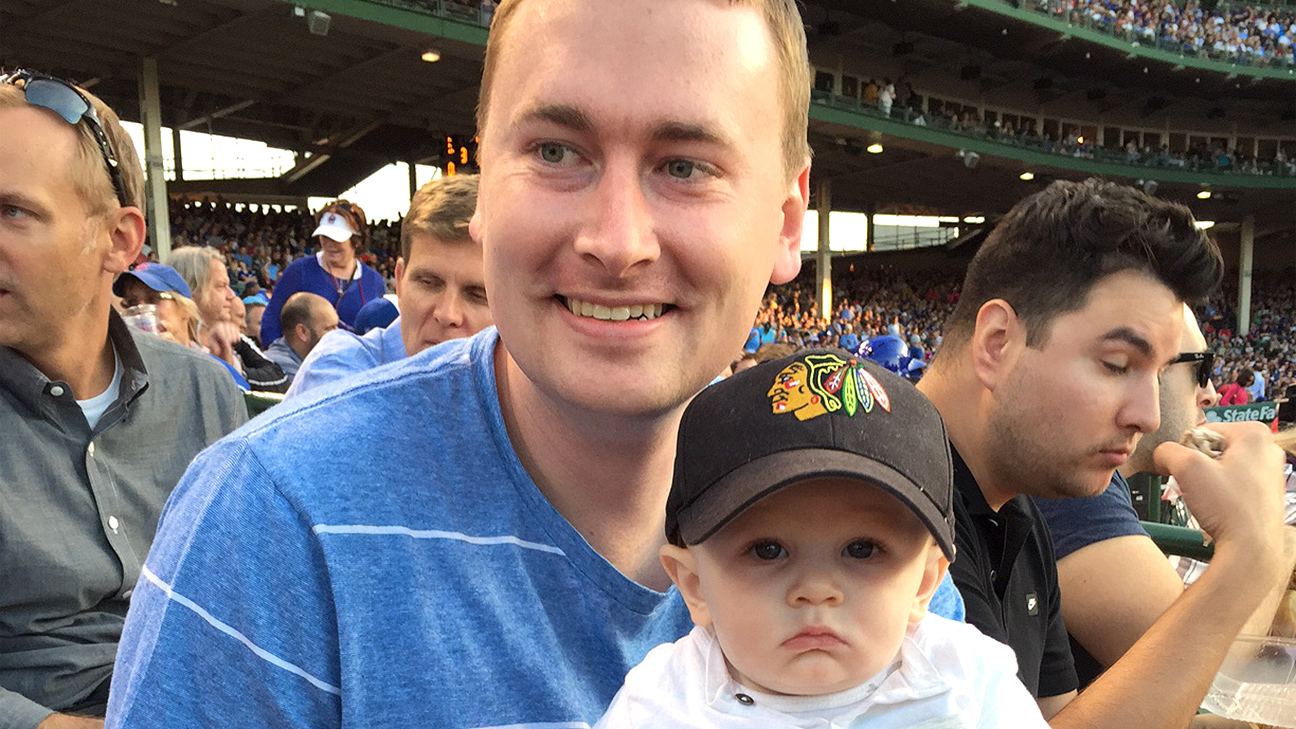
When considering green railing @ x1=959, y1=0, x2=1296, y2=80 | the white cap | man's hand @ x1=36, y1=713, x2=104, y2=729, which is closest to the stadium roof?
green railing @ x1=959, y1=0, x2=1296, y2=80

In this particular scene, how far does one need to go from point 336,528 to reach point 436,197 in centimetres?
262

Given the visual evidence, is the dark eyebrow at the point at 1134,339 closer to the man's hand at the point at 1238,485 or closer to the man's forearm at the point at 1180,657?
the man's hand at the point at 1238,485

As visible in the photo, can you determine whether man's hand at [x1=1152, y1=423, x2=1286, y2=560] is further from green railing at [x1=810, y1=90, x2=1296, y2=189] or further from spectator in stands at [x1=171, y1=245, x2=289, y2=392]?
green railing at [x1=810, y1=90, x2=1296, y2=189]

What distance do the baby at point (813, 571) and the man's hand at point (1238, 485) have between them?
1.13 m

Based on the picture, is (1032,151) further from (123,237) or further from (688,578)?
(688,578)

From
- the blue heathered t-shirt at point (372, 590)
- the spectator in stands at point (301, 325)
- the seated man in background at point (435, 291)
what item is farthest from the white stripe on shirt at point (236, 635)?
the spectator in stands at point (301, 325)

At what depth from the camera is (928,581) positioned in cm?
139

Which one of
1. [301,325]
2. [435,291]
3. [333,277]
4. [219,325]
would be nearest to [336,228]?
[333,277]

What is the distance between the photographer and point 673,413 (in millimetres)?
1466

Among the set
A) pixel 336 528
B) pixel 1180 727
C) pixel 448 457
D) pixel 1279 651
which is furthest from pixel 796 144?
pixel 1279 651

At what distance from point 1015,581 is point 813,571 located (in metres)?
1.16

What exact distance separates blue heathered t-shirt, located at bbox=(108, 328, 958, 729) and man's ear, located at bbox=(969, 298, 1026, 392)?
4.58ft

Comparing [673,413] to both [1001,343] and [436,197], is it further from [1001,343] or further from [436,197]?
[436,197]

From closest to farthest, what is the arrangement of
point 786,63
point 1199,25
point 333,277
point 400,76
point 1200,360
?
point 786,63 < point 1200,360 < point 333,277 < point 400,76 < point 1199,25
